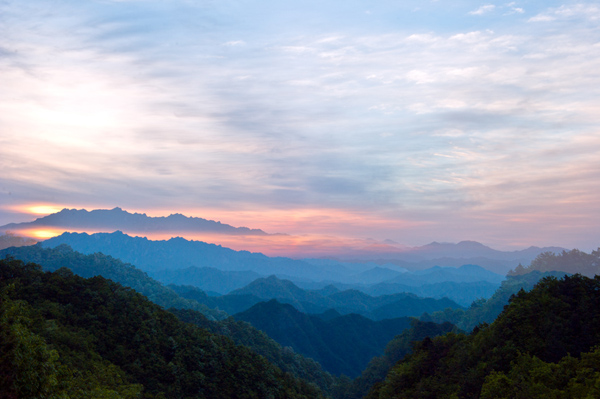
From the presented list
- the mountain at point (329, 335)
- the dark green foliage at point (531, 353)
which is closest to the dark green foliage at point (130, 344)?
the dark green foliage at point (531, 353)

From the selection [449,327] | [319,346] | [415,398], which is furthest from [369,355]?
[415,398]

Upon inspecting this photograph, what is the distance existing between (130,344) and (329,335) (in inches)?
5577

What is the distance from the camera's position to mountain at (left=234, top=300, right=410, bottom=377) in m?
172

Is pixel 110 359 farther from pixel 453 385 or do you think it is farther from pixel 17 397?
pixel 453 385

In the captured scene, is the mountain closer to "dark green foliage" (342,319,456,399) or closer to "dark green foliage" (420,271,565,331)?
"dark green foliage" (420,271,565,331)

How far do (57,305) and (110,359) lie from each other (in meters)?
10.6

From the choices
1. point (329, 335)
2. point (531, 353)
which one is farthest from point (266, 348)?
point (531, 353)

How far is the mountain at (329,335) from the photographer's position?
17225 centimetres

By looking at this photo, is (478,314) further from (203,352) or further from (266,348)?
(203,352)

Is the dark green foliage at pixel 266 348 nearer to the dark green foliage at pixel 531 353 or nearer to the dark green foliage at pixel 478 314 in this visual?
the dark green foliage at pixel 531 353

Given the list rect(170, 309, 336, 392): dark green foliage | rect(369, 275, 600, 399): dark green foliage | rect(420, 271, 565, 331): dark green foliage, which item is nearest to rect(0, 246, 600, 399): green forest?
rect(369, 275, 600, 399): dark green foliage

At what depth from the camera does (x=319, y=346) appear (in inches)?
7077

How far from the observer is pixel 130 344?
2318 inches

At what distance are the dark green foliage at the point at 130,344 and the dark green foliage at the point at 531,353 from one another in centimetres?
2401
